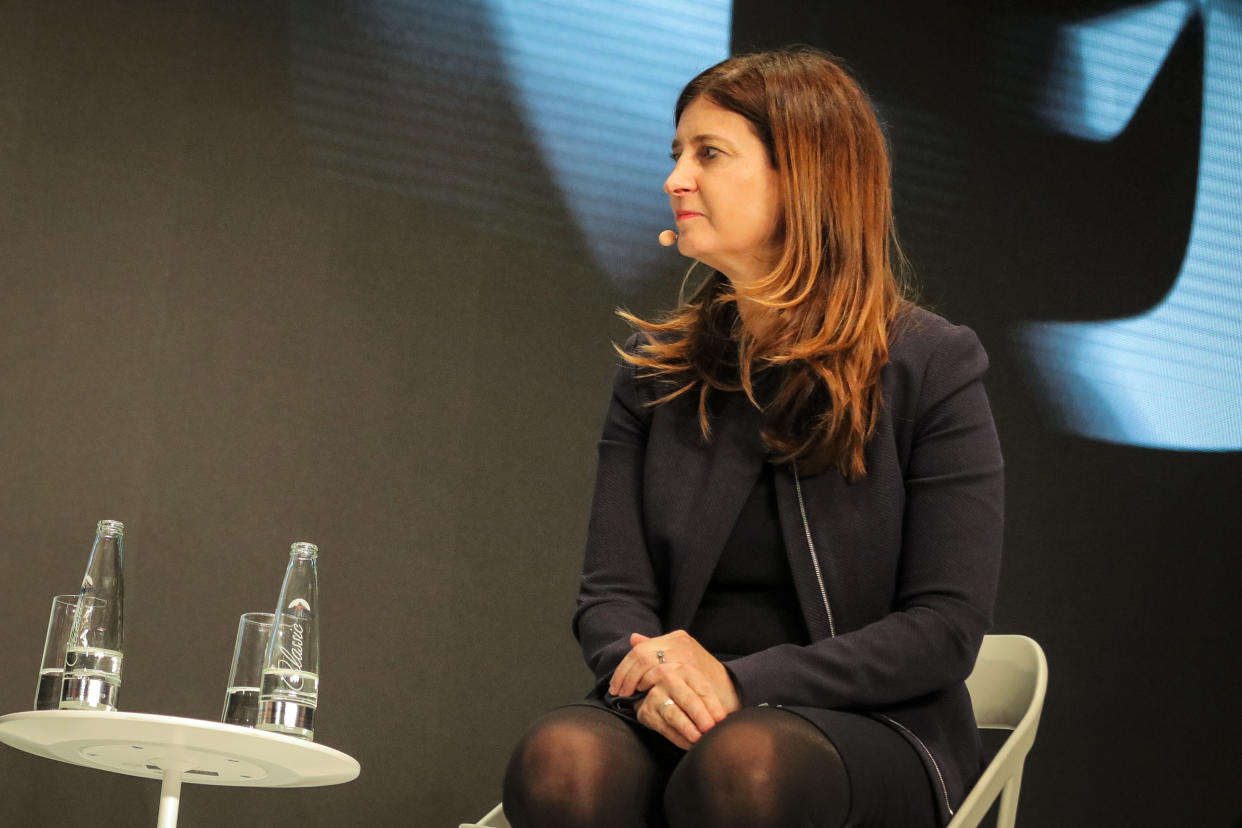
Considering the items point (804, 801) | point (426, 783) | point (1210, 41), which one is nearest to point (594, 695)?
point (804, 801)

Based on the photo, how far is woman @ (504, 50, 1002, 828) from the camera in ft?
4.16

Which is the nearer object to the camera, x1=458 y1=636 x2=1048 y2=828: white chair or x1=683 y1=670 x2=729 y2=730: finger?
x1=683 y1=670 x2=729 y2=730: finger

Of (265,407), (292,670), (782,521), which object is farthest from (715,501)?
(265,407)

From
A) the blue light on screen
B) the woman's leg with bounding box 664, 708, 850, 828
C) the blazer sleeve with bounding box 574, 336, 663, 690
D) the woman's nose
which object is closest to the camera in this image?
the woman's leg with bounding box 664, 708, 850, 828

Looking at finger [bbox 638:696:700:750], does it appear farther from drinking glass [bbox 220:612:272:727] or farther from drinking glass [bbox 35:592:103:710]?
drinking glass [bbox 35:592:103:710]

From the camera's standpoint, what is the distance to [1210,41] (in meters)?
3.29

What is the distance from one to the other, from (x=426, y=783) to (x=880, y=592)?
1.62m

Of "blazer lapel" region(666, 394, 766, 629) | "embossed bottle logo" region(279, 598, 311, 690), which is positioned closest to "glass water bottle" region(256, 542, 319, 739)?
"embossed bottle logo" region(279, 598, 311, 690)

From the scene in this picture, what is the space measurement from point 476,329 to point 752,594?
1.57m

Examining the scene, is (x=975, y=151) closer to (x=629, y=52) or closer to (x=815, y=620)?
(x=629, y=52)

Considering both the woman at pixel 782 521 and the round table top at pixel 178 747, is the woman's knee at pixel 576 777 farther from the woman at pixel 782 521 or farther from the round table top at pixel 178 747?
the round table top at pixel 178 747

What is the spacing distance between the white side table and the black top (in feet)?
1.53

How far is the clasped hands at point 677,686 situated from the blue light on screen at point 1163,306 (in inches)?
82.5

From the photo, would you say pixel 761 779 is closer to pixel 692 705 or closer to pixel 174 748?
pixel 692 705
